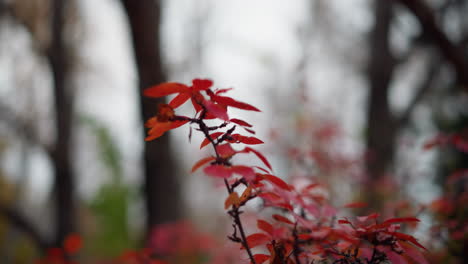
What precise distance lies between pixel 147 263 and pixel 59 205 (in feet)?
9.19

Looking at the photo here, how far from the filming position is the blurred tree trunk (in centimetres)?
181

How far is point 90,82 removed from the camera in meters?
5.97

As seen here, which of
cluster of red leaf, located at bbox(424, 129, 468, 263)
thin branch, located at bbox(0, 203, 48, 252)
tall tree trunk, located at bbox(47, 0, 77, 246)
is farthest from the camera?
tall tree trunk, located at bbox(47, 0, 77, 246)

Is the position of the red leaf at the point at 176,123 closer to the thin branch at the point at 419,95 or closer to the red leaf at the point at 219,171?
the red leaf at the point at 219,171

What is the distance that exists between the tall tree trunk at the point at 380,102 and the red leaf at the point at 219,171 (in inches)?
105

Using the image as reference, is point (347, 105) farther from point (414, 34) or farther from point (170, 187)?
point (170, 187)

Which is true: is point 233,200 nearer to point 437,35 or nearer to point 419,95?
point 437,35

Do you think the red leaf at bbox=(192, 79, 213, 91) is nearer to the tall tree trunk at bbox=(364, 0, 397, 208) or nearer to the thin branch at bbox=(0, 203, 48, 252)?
the tall tree trunk at bbox=(364, 0, 397, 208)

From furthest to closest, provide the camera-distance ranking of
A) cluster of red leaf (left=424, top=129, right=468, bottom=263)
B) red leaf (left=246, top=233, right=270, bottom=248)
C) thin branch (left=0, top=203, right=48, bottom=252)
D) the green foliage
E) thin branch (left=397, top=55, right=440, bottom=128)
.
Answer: the green foliage → thin branch (left=397, top=55, right=440, bottom=128) → thin branch (left=0, top=203, right=48, bottom=252) → cluster of red leaf (left=424, top=129, right=468, bottom=263) → red leaf (left=246, top=233, right=270, bottom=248)

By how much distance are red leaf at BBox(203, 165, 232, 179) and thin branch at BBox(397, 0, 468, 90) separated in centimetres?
138

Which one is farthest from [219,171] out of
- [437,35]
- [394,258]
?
[437,35]

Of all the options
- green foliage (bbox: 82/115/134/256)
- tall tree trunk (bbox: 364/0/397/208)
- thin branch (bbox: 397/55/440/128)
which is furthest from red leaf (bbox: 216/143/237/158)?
green foliage (bbox: 82/115/134/256)

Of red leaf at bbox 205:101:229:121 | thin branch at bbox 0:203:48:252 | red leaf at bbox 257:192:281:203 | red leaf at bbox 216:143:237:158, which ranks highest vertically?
red leaf at bbox 205:101:229:121

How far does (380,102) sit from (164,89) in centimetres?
293
